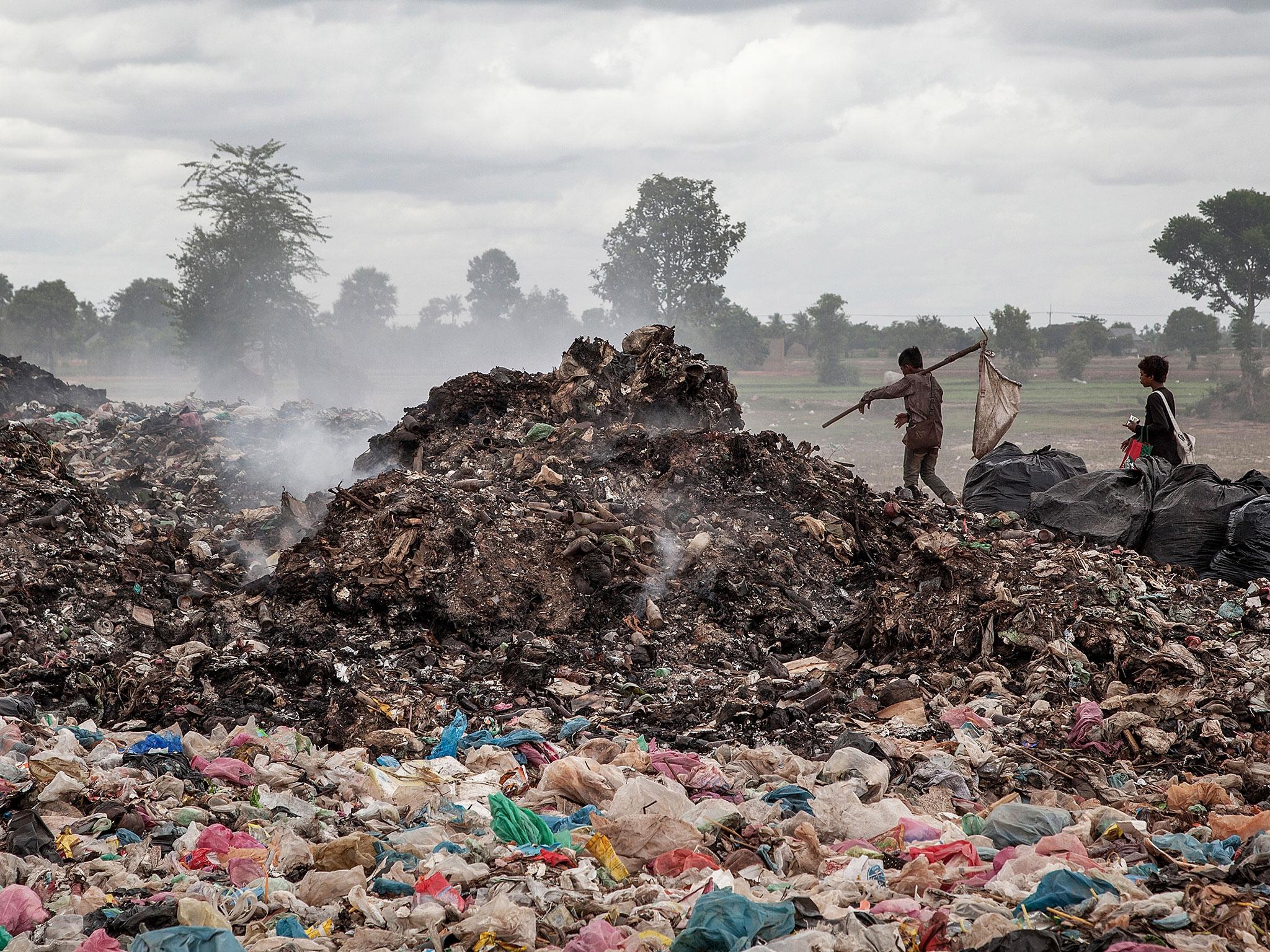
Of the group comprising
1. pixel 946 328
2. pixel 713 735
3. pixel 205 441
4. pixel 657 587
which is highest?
pixel 946 328

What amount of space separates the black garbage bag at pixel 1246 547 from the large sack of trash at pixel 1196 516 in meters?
0.10

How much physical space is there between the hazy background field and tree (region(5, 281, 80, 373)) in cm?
149

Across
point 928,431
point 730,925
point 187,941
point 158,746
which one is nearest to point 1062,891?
point 730,925

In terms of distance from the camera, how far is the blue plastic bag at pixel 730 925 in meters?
3.01

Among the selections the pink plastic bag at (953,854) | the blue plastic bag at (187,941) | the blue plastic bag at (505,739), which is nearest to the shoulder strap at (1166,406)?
the pink plastic bag at (953,854)

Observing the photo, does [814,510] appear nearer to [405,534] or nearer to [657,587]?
[657,587]

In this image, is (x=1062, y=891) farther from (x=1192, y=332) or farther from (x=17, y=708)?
(x=1192, y=332)

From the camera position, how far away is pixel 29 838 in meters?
3.72

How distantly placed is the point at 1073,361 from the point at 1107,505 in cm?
2773

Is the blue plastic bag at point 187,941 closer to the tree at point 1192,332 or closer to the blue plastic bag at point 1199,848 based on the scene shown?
the blue plastic bag at point 1199,848

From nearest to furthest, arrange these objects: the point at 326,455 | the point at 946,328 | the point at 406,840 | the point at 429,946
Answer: the point at 429,946
the point at 406,840
the point at 326,455
the point at 946,328

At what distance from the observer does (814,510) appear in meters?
7.54

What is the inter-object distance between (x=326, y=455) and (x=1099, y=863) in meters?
9.90

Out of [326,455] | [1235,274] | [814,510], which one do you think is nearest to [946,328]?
[1235,274]
